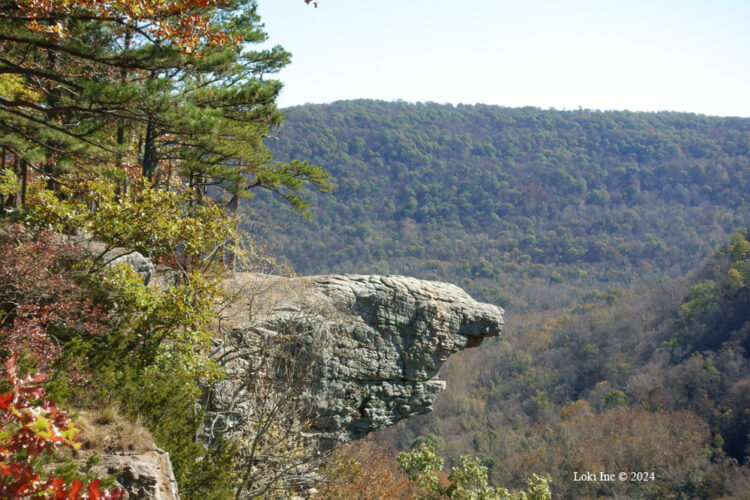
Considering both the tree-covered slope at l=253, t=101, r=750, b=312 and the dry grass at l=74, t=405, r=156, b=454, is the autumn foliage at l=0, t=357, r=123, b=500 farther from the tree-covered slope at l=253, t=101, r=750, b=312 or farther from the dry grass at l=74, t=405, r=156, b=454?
the tree-covered slope at l=253, t=101, r=750, b=312

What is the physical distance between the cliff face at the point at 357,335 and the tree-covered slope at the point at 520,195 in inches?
1454

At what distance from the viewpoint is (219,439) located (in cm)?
940

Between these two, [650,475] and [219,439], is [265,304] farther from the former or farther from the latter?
[650,475]

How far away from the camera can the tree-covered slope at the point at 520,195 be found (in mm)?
65750

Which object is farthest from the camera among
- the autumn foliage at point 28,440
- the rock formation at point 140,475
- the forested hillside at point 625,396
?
the forested hillside at point 625,396

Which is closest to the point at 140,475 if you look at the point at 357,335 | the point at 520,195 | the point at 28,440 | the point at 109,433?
the point at 109,433

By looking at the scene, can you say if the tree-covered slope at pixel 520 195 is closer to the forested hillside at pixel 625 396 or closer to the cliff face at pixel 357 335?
the forested hillside at pixel 625 396

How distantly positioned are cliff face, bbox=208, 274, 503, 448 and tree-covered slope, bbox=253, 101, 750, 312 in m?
36.9

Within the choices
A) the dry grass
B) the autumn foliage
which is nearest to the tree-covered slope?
the dry grass

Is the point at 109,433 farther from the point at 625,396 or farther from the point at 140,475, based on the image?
the point at 625,396

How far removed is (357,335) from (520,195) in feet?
237

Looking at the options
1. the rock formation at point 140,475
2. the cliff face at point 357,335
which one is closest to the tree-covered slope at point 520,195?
the cliff face at point 357,335

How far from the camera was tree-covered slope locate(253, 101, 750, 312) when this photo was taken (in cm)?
6575

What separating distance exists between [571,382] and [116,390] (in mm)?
45732
